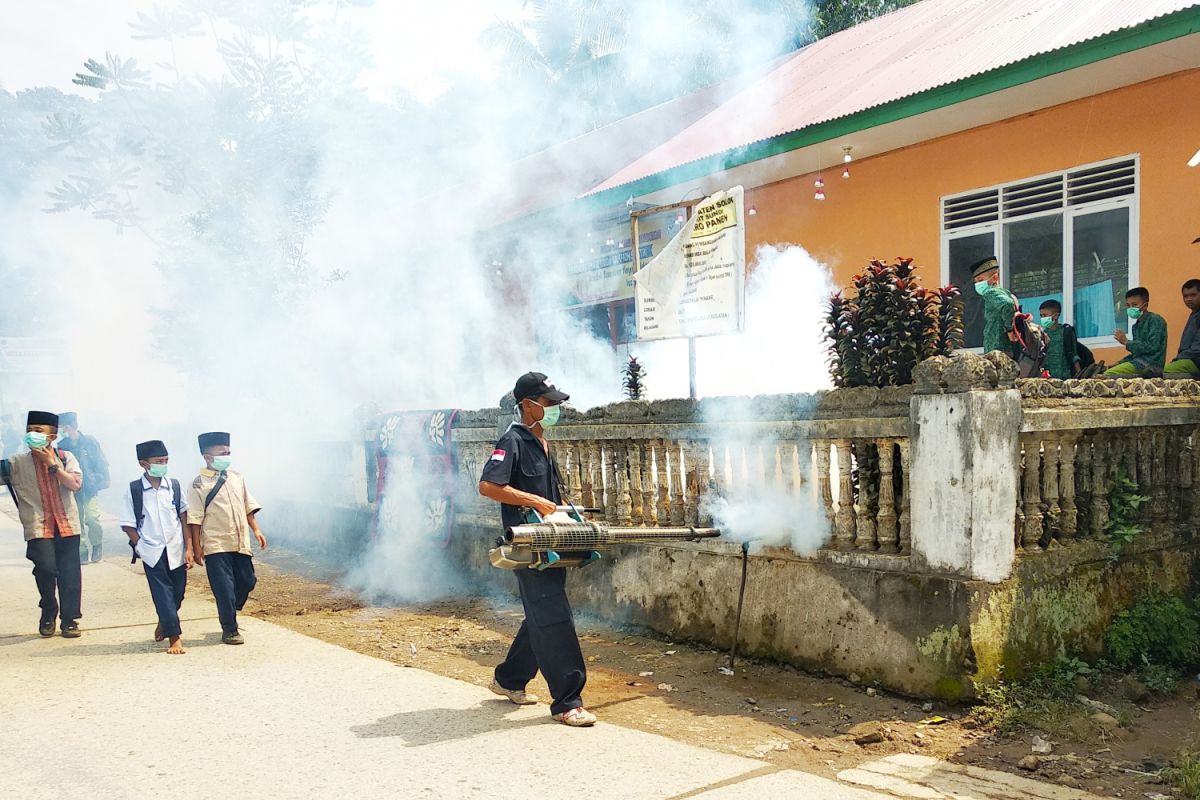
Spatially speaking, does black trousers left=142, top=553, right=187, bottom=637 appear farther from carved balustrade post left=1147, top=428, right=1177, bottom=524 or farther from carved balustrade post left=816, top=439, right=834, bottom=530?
carved balustrade post left=1147, top=428, right=1177, bottom=524

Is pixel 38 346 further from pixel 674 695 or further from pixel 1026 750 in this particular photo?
pixel 1026 750

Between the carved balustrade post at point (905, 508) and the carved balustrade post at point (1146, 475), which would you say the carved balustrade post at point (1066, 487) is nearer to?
the carved balustrade post at point (1146, 475)

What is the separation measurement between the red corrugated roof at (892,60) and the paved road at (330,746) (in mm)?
6022

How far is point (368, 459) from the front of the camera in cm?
1038

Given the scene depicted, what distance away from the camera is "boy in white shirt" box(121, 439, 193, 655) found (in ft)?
22.1

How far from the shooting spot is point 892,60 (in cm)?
1006

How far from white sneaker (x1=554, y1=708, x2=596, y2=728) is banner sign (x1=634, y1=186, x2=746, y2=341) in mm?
2828

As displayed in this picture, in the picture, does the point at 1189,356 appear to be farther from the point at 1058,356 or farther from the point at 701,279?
the point at 701,279

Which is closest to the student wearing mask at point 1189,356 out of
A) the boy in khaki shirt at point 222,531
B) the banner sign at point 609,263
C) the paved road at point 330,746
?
the paved road at point 330,746

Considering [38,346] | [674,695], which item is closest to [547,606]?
[674,695]

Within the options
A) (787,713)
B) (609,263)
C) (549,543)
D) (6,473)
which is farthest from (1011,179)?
(6,473)

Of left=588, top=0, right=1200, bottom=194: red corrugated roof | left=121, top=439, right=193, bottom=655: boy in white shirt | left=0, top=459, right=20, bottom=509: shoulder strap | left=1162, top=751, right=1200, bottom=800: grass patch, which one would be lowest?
left=1162, top=751, right=1200, bottom=800: grass patch

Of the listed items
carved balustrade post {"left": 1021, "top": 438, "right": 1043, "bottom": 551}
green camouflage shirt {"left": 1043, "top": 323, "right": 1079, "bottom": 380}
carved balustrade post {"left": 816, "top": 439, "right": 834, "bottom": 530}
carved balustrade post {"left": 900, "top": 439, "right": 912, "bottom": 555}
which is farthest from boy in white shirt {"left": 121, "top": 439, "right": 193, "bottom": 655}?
green camouflage shirt {"left": 1043, "top": 323, "right": 1079, "bottom": 380}

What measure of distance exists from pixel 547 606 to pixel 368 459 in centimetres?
604
